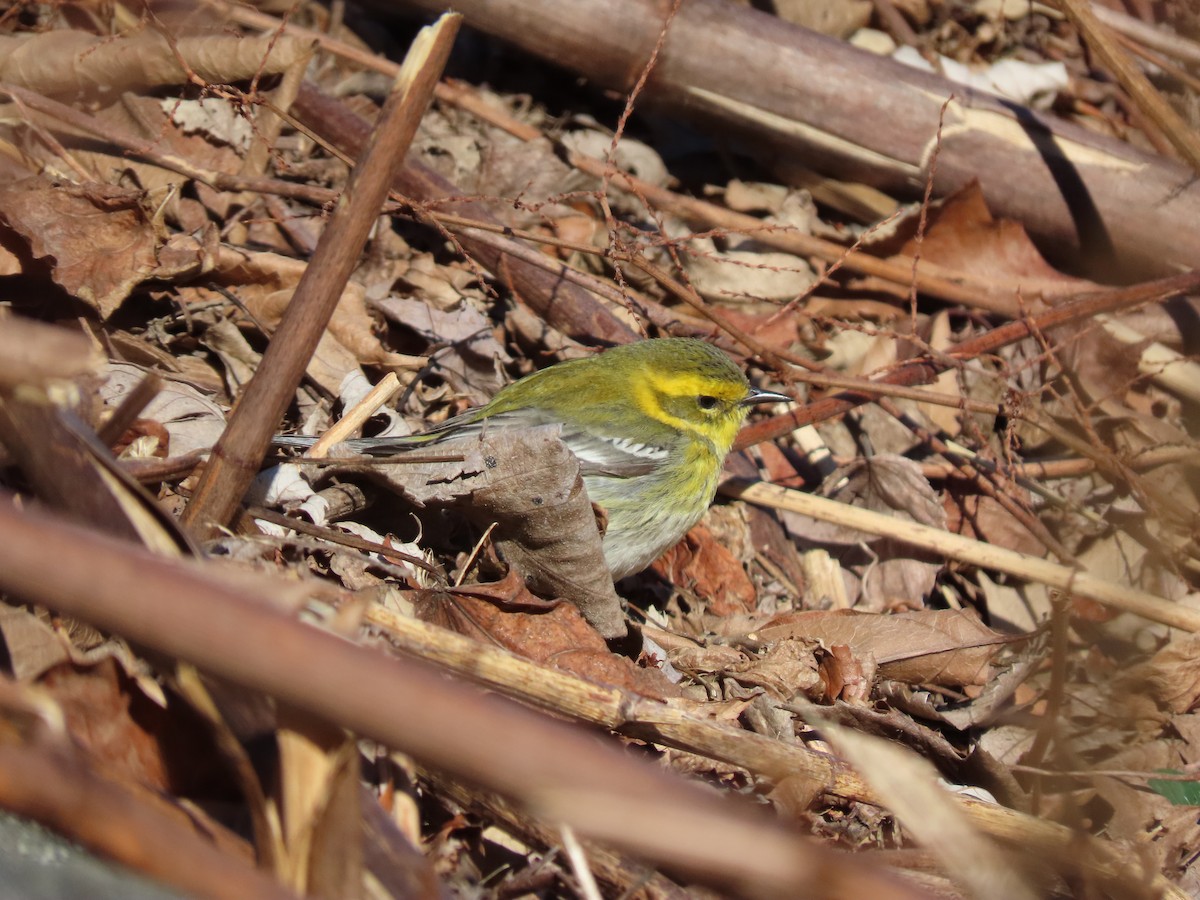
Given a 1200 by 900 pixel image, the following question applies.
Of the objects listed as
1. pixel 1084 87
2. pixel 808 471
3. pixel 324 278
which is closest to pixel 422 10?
pixel 808 471

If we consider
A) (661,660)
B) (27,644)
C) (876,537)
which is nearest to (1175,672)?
(876,537)

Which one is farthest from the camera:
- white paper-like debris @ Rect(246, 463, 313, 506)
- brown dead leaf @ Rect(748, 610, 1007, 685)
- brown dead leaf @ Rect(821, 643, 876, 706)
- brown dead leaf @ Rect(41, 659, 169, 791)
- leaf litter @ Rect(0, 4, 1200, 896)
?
brown dead leaf @ Rect(748, 610, 1007, 685)

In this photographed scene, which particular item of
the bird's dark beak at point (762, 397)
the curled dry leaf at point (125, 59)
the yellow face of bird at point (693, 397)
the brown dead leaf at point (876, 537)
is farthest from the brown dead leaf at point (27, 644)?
the brown dead leaf at point (876, 537)

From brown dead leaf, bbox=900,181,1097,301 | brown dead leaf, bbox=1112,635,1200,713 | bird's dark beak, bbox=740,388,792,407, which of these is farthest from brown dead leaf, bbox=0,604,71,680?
brown dead leaf, bbox=900,181,1097,301

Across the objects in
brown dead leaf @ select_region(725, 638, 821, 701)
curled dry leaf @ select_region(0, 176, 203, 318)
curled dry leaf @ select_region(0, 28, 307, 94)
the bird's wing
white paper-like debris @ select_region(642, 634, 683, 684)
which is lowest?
A: white paper-like debris @ select_region(642, 634, 683, 684)

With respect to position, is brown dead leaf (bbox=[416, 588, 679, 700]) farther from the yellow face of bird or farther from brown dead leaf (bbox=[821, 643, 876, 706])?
the yellow face of bird

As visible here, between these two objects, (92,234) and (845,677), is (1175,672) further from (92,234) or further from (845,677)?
(92,234)
